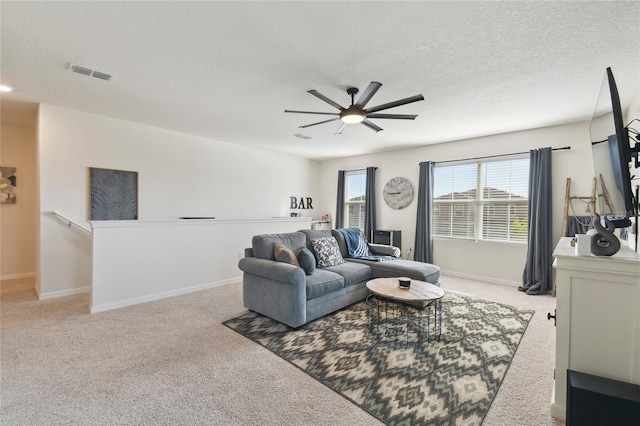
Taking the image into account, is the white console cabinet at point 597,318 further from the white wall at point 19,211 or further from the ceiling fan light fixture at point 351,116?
the white wall at point 19,211

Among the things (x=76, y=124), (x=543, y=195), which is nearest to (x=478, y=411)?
(x=543, y=195)

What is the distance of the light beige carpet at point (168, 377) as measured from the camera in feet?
5.56

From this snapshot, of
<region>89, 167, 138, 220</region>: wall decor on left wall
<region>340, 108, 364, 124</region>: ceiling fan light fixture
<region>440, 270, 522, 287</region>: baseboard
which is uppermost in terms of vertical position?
<region>340, 108, 364, 124</region>: ceiling fan light fixture

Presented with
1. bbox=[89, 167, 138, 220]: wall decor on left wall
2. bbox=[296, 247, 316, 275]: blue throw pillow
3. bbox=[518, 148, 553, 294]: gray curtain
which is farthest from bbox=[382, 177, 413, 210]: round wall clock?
bbox=[89, 167, 138, 220]: wall decor on left wall

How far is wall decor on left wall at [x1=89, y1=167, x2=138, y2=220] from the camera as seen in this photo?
4.05 metres

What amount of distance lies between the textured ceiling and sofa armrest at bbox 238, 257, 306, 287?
6.29 feet

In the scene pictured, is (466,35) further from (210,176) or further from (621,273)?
(210,176)

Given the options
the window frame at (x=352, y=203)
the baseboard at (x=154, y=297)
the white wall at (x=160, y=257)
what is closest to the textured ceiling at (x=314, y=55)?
the white wall at (x=160, y=257)

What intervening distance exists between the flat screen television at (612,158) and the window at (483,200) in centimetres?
271

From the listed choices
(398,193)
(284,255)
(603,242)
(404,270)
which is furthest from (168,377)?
(398,193)

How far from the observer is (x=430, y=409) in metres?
1.75

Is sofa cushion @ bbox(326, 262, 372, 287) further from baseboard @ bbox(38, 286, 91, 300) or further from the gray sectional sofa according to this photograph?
baseboard @ bbox(38, 286, 91, 300)

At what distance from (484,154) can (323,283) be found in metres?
3.86

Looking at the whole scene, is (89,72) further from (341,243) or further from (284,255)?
(341,243)
